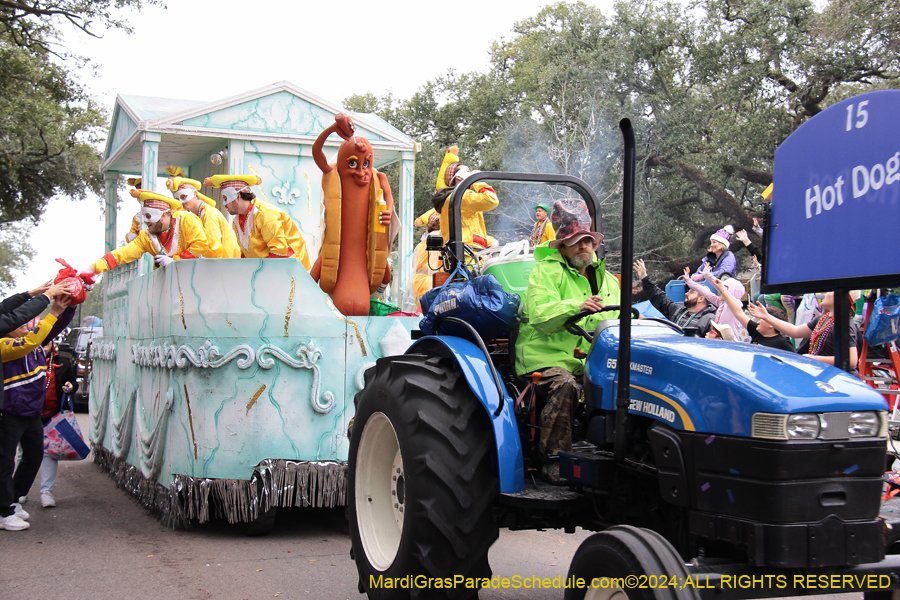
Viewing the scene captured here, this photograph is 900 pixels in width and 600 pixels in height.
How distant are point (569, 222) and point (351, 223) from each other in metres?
3.37

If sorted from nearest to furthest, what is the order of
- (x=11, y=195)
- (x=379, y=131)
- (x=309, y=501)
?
(x=309, y=501) → (x=379, y=131) → (x=11, y=195)

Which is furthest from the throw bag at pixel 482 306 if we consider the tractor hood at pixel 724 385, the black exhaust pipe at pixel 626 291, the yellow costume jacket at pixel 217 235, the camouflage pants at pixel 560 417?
the yellow costume jacket at pixel 217 235

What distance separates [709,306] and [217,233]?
5.06 meters

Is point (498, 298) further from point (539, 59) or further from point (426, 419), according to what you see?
point (539, 59)

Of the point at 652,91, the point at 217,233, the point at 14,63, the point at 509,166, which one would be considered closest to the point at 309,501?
the point at 217,233

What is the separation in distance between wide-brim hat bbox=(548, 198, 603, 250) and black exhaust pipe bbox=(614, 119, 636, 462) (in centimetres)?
110

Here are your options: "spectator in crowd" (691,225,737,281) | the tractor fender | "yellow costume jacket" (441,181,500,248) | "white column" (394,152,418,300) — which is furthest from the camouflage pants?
"white column" (394,152,418,300)

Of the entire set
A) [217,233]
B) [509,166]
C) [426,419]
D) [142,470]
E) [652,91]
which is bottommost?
[142,470]

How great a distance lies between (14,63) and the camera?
16625 millimetres

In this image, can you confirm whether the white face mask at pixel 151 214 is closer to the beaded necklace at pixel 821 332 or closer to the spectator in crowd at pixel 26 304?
the spectator in crowd at pixel 26 304

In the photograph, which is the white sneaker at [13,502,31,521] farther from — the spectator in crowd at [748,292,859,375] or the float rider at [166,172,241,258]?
the spectator in crowd at [748,292,859,375]

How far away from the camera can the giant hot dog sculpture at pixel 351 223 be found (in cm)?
709

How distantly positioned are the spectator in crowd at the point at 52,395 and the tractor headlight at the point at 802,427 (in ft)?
21.3

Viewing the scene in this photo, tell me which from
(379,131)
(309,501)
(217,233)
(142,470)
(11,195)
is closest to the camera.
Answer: (309,501)
